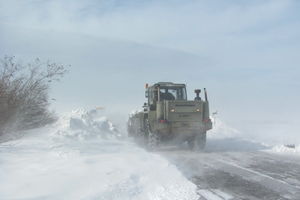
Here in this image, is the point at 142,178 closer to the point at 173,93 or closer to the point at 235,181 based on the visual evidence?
the point at 235,181

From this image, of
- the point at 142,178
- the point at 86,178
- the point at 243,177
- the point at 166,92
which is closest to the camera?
the point at 86,178

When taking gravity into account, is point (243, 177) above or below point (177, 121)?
below

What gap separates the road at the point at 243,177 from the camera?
5.42 metres

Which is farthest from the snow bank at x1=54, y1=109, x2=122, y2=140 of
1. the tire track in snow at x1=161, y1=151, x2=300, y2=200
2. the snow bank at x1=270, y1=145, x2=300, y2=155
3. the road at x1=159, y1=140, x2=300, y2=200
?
the snow bank at x1=270, y1=145, x2=300, y2=155

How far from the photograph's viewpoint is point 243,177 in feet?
22.5

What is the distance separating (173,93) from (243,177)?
681 centimetres

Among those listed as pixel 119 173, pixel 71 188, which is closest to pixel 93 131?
pixel 119 173

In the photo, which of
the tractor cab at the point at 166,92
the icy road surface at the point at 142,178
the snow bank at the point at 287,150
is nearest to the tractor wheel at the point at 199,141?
the tractor cab at the point at 166,92

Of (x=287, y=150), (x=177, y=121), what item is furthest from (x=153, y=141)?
(x=287, y=150)

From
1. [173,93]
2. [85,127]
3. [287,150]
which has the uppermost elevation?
[173,93]

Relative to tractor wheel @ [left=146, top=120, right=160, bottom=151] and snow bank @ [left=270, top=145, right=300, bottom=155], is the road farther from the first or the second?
snow bank @ [left=270, top=145, right=300, bottom=155]

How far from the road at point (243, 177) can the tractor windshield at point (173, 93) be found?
3.75m

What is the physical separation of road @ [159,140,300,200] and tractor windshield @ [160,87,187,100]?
3752mm

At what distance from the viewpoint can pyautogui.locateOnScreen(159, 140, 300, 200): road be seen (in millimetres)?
5418
